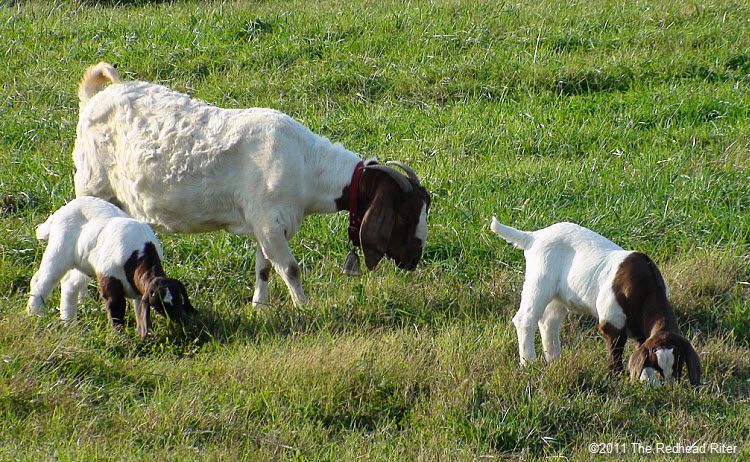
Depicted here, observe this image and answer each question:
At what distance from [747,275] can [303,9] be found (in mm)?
7390

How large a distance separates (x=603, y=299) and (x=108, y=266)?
8.86 ft

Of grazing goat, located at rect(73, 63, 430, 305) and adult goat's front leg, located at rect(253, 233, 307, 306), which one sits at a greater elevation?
grazing goat, located at rect(73, 63, 430, 305)

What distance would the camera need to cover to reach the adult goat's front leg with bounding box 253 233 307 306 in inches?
271

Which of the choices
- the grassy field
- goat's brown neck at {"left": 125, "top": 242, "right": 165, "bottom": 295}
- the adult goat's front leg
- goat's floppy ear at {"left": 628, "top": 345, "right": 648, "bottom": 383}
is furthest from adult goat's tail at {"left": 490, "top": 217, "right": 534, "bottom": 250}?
goat's brown neck at {"left": 125, "top": 242, "right": 165, "bottom": 295}

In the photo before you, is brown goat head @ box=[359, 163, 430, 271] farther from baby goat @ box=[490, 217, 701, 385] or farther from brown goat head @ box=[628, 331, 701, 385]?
brown goat head @ box=[628, 331, 701, 385]

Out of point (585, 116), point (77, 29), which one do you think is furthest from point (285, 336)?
point (77, 29)

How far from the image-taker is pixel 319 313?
6832 mm

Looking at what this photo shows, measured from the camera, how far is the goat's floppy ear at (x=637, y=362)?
18.4 ft

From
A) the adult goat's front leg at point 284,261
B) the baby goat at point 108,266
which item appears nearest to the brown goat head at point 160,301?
the baby goat at point 108,266

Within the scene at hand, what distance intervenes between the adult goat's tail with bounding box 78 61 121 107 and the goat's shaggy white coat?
1.42 metres

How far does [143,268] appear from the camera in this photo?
6258mm

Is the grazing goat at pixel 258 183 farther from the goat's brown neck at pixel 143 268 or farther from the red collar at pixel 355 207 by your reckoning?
the goat's brown neck at pixel 143 268

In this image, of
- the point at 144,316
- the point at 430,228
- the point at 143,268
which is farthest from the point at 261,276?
the point at 430,228

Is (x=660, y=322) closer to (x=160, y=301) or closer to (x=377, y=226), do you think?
(x=377, y=226)
